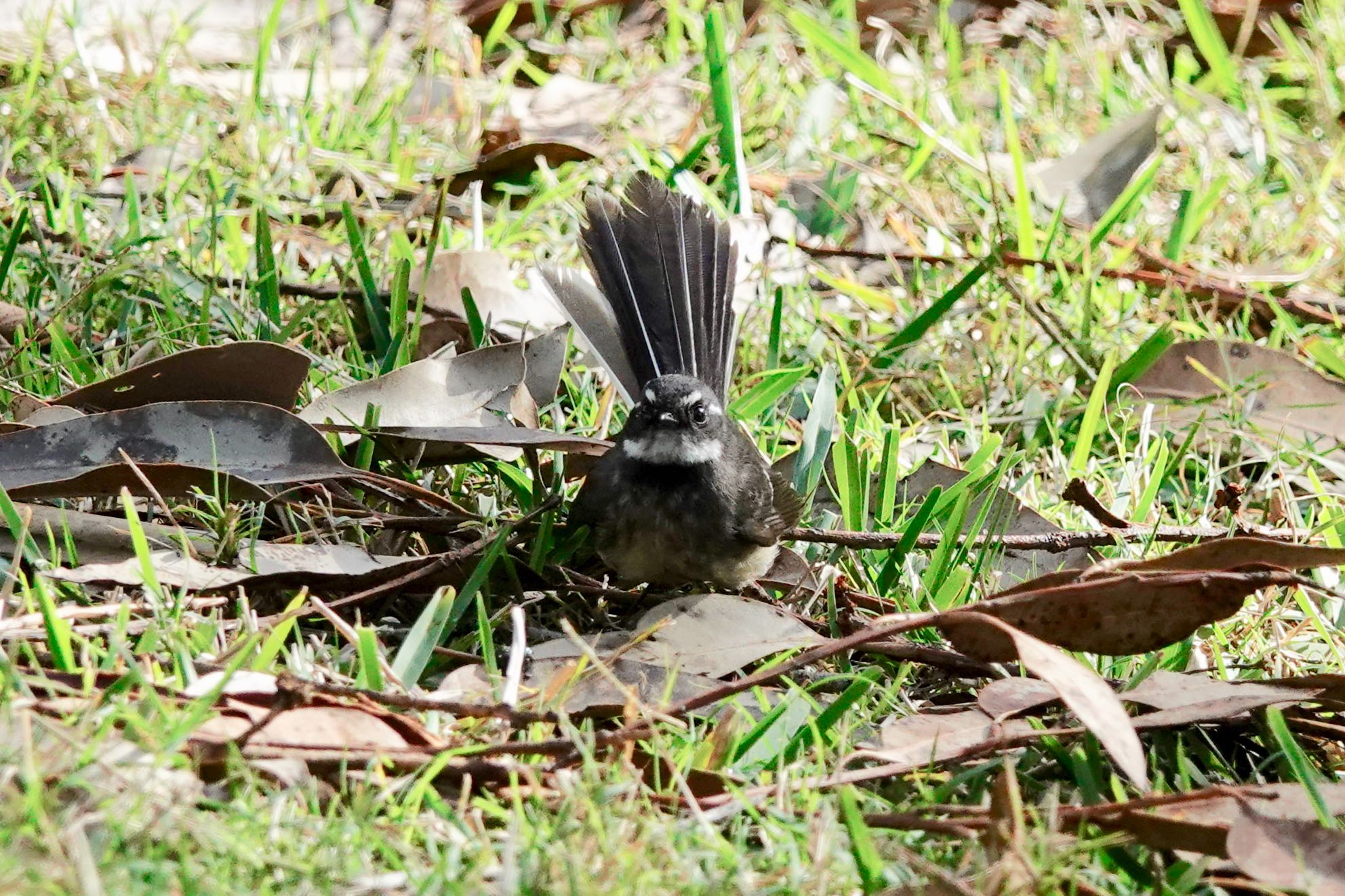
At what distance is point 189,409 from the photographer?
353 centimetres

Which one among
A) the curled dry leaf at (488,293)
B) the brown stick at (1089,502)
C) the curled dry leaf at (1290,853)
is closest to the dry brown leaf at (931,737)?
the curled dry leaf at (1290,853)

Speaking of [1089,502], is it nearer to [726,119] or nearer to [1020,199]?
[1020,199]

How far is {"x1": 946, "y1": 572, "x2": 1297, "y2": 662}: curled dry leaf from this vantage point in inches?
117

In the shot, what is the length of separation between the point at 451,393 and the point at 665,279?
0.83 metres

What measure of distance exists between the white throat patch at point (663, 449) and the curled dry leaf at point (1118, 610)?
1056mm

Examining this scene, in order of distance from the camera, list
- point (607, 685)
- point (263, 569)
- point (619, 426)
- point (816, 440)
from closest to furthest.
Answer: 1. point (607, 685)
2. point (263, 569)
3. point (816, 440)
4. point (619, 426)

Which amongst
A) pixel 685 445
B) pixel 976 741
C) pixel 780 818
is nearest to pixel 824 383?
pixel 685 445

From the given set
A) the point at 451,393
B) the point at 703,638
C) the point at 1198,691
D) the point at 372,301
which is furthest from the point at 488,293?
the point at 1198,691

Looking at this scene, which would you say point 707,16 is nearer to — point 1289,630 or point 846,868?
point 1289,630

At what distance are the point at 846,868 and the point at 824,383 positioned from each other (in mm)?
1918

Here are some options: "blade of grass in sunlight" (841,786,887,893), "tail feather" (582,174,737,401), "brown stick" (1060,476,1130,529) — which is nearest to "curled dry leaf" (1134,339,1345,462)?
"brown stick" (1060,476,1130,529)

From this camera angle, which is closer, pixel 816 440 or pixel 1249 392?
pixel 816 440

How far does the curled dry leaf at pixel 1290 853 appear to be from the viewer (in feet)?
7.85

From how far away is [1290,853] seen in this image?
2441mm
